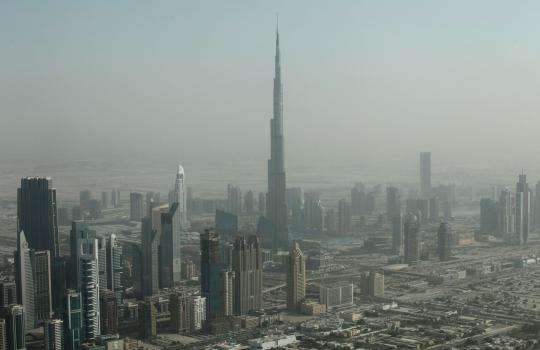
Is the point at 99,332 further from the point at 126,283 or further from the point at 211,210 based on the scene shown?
the point at 211,210

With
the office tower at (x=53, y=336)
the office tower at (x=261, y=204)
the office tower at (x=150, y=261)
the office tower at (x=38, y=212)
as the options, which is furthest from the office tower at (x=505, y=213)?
the office tower at (x=53, y=336)

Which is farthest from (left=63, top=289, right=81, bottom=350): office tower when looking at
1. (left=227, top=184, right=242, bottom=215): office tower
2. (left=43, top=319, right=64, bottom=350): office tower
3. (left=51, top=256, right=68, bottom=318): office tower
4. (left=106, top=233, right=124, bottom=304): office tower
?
(left=227, top=184, right=242, bottom=215): office tower

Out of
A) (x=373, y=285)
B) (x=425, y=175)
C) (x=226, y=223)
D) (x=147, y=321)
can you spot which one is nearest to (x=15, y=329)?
(x=147, y=321)

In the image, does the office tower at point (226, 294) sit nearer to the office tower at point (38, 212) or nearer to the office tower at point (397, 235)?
the office tower at point (38, 212)

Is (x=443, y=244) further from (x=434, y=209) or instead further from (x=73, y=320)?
(x=73, y=320)

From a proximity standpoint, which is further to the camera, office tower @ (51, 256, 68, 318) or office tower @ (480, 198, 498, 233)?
office tower @ (480, 198, 498, 233)

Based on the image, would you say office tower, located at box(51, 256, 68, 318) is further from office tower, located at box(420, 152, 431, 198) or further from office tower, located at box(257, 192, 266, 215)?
office tower, located at box(420, 152, 431, 198)

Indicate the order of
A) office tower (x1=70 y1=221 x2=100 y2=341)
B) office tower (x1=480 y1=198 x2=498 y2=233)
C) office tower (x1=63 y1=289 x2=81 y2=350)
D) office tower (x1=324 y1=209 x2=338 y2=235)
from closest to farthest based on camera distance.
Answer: office tower (x1=63 y1=289 x2=81 y2=350)
office tower (x1=70 y1=221 x2=100 y2=341)
office tower (x1=324 y1=209 x2=338 y2=235)
office tower (x1=480 y1=198 x2=498 y2=233)
